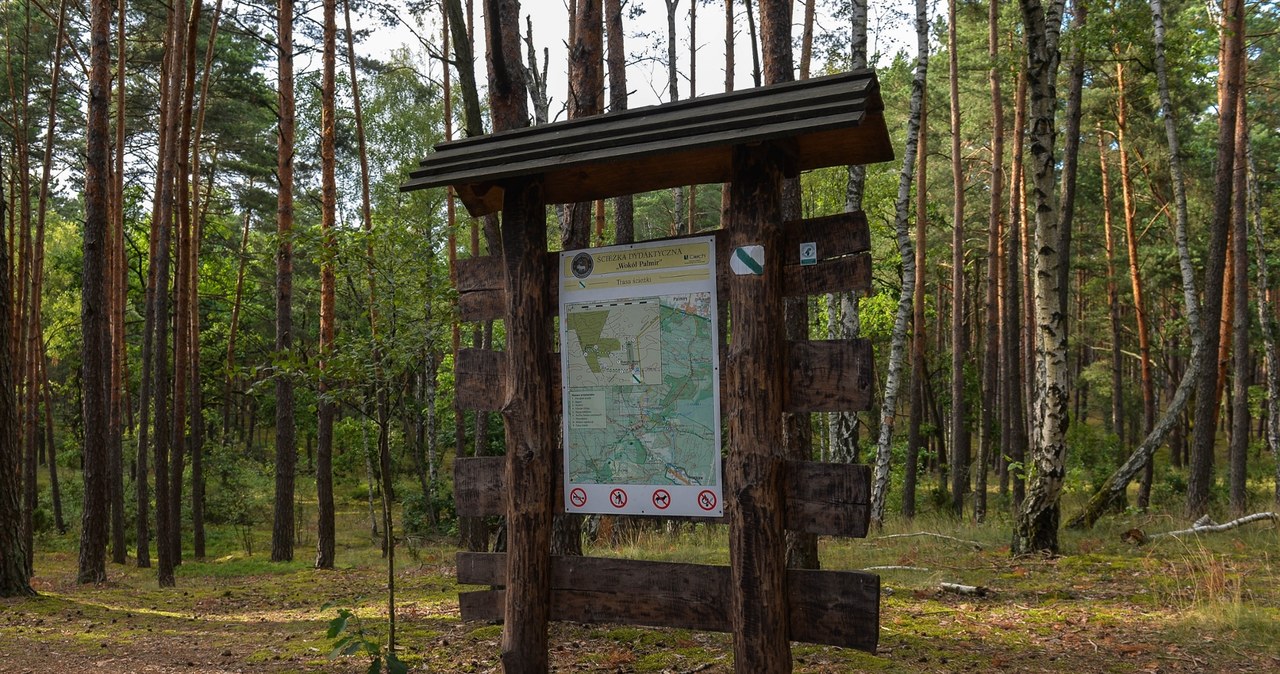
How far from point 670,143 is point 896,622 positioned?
14.2ft

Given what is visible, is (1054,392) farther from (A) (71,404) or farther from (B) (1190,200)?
(A) (71,404)

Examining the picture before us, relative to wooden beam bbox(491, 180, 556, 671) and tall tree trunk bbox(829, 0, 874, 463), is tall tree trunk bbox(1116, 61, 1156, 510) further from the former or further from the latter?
wooden beam bbox(491, 180, 556, 671)

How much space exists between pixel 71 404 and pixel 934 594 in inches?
1585

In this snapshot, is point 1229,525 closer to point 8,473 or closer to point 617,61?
point 617,61

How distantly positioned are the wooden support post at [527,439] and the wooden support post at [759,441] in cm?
111

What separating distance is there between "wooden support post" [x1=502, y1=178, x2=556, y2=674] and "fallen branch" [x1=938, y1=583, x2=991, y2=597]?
14.2ft

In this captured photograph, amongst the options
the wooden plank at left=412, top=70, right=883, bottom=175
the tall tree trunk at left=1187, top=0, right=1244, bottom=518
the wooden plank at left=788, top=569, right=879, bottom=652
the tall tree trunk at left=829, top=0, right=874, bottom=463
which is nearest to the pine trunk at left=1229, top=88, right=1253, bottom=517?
the tall tree trunk at left=1187, top=0, right=1244, bottom=518

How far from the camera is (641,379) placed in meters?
4.68

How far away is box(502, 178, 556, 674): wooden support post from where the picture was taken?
478 centimetres

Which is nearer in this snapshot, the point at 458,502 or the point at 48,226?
the point at 458,502

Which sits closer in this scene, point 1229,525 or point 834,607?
point 834,607

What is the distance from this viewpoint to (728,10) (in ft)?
66.0

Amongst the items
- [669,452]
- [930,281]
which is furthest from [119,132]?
[930,281]

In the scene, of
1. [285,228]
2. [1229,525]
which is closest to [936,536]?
[1229,525]
